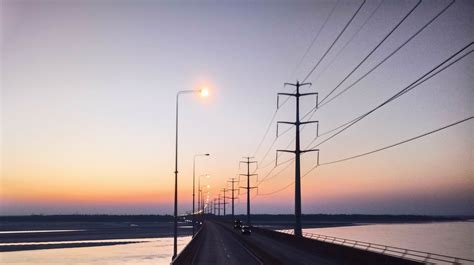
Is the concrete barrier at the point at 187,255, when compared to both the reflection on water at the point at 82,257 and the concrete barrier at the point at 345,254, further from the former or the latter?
the concrete barrier at the point at 345,254

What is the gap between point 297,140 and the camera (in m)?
65.9

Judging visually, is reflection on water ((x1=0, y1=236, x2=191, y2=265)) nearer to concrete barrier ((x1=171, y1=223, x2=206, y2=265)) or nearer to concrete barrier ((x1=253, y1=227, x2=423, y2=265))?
concrete barrier ((x1=171, y1=223, x2=206, y2=265))

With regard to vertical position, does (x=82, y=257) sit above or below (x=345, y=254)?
below

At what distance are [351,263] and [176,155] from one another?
17873 millimetres

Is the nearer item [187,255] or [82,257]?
[187,255]

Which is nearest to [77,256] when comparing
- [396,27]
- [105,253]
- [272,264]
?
[105,253]

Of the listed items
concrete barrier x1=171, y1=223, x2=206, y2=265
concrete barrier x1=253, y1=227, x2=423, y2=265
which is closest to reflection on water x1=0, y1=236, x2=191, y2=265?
concrete barrier x1=171, y1=223, x2=206, y2=265

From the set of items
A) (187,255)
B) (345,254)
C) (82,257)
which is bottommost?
(82,257)

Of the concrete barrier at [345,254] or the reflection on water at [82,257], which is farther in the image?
the reflection on water at [82,257]

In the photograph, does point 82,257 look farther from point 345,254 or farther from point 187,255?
point 345,254

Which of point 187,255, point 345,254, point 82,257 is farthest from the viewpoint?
point 82,257

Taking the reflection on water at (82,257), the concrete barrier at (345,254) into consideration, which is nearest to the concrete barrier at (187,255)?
the reflection on water at (82,257)

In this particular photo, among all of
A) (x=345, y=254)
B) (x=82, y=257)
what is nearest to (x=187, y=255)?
(x=345, y=254)

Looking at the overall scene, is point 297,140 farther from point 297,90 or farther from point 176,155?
point 176,155
